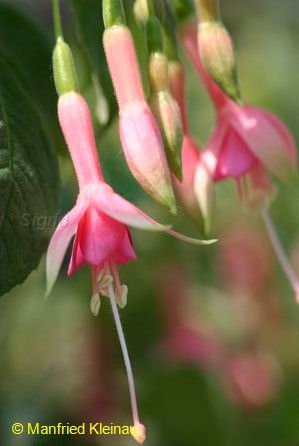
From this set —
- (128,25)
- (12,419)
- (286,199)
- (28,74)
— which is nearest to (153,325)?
(12,419)

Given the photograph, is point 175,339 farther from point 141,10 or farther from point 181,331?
point 141,10

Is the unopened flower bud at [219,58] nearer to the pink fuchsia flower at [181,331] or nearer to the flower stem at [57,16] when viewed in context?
the flower stem at [57,16]

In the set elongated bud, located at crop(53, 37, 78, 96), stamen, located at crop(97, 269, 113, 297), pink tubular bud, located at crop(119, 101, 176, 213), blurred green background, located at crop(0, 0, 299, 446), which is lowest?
blurred green background, located at crop(0, 0, 299, 446)

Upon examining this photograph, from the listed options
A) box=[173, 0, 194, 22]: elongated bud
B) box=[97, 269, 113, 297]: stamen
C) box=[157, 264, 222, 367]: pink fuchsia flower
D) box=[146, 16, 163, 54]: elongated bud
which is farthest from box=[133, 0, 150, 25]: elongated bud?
box=[157, 264, 222, 367]: pink fuchsia flower

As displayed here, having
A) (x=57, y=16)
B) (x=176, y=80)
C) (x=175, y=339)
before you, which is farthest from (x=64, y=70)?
(x=175, y=339)

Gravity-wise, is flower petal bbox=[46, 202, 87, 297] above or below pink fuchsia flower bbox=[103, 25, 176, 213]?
below

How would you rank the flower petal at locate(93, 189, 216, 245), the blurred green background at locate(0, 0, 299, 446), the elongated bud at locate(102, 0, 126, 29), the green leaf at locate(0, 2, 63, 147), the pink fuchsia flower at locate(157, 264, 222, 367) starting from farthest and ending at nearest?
1. the pink fuchsia flower at locate(157, 264, 222, 367)
2. the blurred green background at locate(0, 0, 299, 446)
3. the green leaf at locate(0, 2, 63, 147)
4. the elongated bud at locate(102, 0, 126, 29)
5. the flower petal at locate(93, 189, 216, 245)

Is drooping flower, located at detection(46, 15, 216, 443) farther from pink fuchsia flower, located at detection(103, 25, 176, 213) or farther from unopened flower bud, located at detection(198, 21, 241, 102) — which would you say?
unopened flower bud, located at detection(198, 21, 241, 102)
